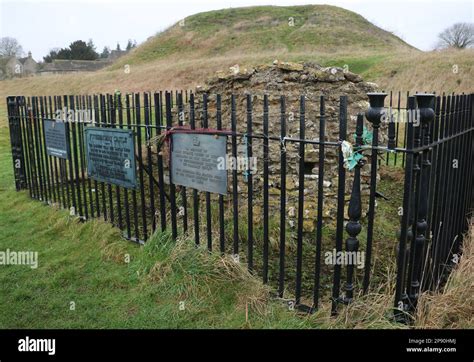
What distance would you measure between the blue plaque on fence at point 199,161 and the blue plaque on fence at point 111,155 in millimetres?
764

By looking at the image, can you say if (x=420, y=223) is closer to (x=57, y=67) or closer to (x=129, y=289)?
(x=129, y=289)

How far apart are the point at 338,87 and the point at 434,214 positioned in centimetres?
375

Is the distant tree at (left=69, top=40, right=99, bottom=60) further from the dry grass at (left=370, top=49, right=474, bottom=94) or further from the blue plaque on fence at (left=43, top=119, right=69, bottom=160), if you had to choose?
the blue plaque on fence at (left=43, top=119, right=69, bottom=160)

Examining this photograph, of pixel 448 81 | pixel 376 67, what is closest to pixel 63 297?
pixel 448 81

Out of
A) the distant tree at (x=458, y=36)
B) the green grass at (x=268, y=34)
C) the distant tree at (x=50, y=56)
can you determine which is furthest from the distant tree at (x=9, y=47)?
the distant tree at (x=458, y=36)

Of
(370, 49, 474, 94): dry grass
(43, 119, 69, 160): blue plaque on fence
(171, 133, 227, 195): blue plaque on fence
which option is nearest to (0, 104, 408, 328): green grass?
(171, 133, 227, 195): blue plaque on fence

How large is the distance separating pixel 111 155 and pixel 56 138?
5.82 feet

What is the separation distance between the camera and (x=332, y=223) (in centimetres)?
611

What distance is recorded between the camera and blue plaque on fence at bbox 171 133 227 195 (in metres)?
4.01

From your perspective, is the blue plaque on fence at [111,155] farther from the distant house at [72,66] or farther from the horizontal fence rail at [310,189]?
the distant house at [72,66]

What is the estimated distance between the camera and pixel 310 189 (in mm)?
6426

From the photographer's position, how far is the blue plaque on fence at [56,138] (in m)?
6.32

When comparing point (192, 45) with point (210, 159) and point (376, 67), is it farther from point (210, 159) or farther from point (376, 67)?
point (210, 159)

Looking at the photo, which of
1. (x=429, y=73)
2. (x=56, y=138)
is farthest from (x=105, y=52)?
(x=56, y=138)
